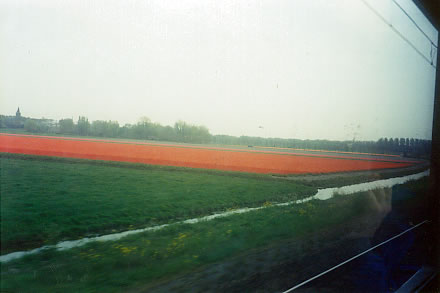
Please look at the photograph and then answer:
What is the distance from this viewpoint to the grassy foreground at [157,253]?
2.74 metres

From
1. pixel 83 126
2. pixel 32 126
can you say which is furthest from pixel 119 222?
pixel 32 126

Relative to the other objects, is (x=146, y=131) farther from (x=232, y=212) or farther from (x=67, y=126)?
(x=232, y=212)

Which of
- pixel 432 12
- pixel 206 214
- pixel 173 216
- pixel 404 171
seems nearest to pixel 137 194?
pixel 173 216

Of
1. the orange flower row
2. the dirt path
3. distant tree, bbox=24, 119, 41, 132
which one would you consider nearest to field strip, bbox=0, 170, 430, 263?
the dirt path

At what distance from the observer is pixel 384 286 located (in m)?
5.32

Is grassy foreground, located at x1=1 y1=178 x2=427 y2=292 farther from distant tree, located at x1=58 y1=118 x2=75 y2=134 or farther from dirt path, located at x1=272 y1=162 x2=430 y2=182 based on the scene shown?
dirt path, located at x1=272 y1=162 x2=430 y2=182

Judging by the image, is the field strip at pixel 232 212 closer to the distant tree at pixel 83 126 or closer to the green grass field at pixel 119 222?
the green grass field at pixel 119 222

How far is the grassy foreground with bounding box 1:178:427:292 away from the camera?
2744 mm

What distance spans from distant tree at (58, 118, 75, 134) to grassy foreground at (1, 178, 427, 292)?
3.82ft

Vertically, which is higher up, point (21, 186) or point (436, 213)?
point (21, 186)

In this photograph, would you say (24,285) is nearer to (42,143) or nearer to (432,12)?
(42,143)

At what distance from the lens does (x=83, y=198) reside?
3.55 m

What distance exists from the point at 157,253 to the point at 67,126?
2.53m

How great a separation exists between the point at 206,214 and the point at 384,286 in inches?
137
